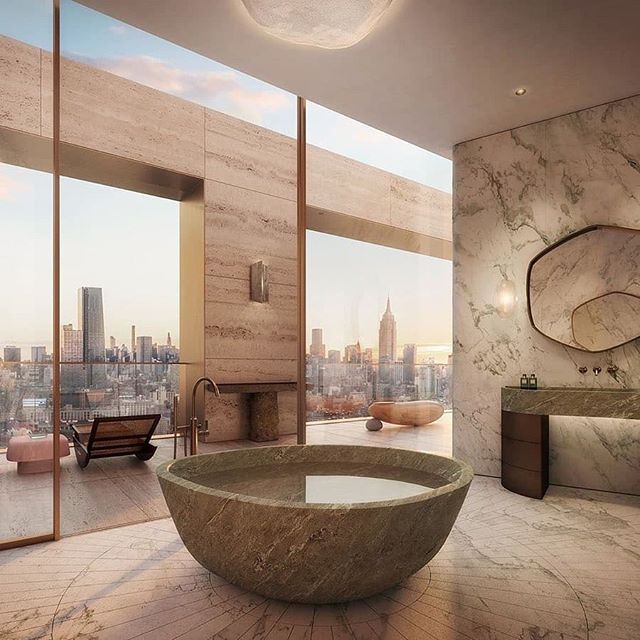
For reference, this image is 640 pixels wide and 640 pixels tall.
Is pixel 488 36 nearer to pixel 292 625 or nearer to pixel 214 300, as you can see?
pixel 214 300

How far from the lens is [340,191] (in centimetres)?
484

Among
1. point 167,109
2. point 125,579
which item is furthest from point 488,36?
point 125,579

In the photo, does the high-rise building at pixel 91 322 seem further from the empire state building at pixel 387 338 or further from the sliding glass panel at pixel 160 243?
the empire state building at pixel 387 338

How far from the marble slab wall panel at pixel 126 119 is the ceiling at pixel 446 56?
19.9 inches

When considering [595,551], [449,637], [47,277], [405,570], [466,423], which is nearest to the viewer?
[449,637]

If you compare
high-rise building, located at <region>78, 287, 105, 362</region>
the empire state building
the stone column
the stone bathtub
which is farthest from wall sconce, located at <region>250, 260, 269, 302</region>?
the stone bathtub

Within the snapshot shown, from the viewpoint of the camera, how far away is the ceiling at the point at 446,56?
3.31 meters

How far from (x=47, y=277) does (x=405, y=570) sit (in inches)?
100

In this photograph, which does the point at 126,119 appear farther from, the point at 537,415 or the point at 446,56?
the point at 537,415

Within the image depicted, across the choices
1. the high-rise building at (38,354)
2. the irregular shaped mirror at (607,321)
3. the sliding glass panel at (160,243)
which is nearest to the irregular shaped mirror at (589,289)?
the irregular shaped mirror at (607,321)

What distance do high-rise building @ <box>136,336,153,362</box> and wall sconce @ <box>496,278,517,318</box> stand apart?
2.96 metres

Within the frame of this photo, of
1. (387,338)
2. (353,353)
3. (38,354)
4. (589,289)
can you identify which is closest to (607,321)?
(589,289)

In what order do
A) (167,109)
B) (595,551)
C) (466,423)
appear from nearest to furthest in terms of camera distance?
(595,551) → (167,109) → (466,423)

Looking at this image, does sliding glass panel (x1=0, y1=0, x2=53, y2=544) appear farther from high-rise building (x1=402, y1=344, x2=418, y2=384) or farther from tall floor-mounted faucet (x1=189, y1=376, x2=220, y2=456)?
high-rise building (x1=402, y1=344, x2=418, y2=384)
